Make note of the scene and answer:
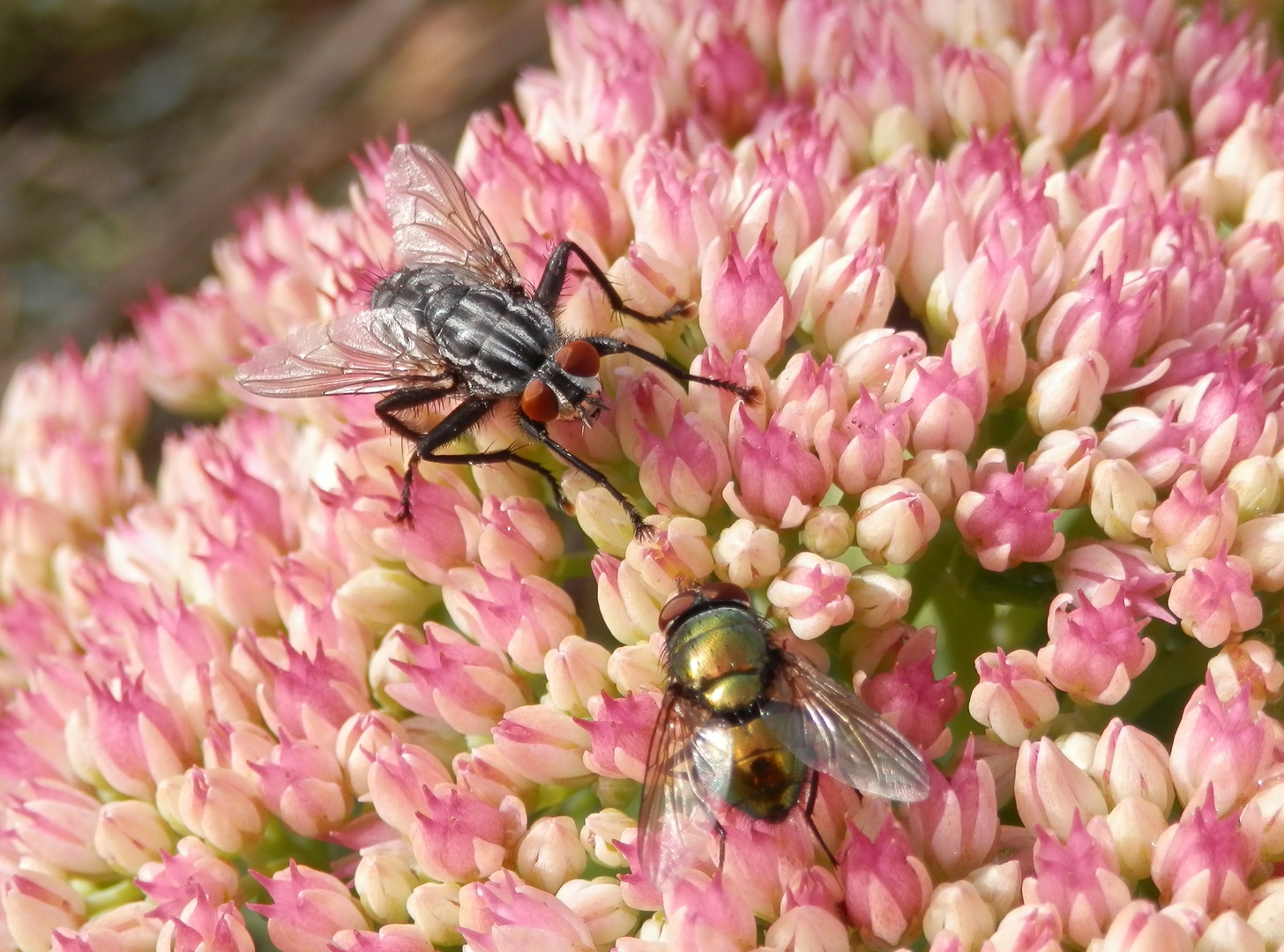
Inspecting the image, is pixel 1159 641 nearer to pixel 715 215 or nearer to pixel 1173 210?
pixel 1173 210

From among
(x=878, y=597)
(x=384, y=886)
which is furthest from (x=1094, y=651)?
(x=384, y=886)

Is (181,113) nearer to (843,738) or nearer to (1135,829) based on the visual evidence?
(843,738)

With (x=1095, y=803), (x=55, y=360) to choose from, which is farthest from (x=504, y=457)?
(x=55, y=360)

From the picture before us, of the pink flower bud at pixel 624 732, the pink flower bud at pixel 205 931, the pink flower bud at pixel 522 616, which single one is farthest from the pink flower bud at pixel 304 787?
the pink flower bud at pixel 624 732

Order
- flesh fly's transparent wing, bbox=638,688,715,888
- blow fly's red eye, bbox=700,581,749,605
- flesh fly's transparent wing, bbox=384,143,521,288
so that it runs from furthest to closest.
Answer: flesh fly's transparent wing, bbox=384,143,521,288
blow fly's red eye, bbox=700,581,749,605
flesh fly's transparent wing, bbox=638,688,715,888

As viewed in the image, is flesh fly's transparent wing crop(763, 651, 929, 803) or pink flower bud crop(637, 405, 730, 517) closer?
flesh fly's transparent wing crop(763, 651, 929, 803)

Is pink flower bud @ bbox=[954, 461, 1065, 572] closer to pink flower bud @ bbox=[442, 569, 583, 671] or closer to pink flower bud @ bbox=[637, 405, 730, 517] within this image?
pink flower bud @ bbox=[637, 405, 730, 517]

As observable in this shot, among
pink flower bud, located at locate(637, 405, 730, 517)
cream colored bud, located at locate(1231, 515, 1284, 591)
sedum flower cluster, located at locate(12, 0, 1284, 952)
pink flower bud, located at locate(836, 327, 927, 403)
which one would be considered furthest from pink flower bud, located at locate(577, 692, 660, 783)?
cream colored bud, located at locate(1231, 515, 1284, 591)
